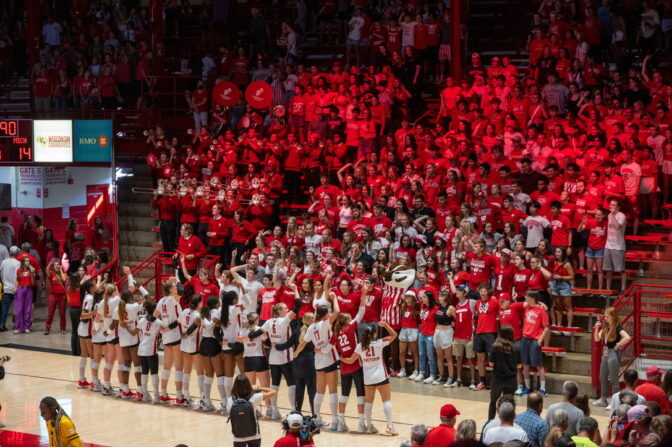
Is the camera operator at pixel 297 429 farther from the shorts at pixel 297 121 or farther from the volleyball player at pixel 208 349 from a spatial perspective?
the shorts at pixel 297 121

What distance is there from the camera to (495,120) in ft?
71.5

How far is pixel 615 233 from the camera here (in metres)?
18.7

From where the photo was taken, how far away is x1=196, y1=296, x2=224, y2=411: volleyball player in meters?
16.6

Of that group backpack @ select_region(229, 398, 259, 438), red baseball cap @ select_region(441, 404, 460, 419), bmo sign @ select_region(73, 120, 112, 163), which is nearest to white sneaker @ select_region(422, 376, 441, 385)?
backpack @ select_region(229, 398, 259, 438)

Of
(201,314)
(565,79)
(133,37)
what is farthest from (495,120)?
(133,37)

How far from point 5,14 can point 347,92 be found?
13033 mm

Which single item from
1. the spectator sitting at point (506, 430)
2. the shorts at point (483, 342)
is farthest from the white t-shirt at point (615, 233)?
the spectator sitting at point (506, 430)

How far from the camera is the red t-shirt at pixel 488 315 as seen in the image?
57.2ft

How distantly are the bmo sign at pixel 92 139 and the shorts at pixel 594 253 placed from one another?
1041 centimetres

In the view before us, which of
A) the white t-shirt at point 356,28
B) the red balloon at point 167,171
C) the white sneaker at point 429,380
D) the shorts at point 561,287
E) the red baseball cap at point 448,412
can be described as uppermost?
the white t-shirt at point 356,28

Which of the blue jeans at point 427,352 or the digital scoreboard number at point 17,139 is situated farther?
the digital scoreboard number at point 17,139

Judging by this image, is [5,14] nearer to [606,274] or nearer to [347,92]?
[347,92]

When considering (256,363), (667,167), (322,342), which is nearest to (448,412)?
(322,342)

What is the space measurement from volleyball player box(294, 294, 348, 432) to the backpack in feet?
8.85
